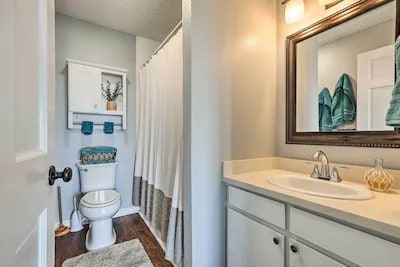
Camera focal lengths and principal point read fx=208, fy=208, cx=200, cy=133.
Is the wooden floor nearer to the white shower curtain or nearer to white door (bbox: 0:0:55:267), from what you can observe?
the white shower curtain

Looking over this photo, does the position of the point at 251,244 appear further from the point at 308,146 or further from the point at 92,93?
the point at 92,93

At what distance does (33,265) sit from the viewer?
0.60 m

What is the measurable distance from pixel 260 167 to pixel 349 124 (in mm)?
643

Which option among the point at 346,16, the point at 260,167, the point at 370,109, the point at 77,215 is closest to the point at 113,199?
the point at 77,215

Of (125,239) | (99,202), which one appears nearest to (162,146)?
(99,202)

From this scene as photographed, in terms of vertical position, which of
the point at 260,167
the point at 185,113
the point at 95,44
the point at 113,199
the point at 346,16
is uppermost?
the point at 95,44

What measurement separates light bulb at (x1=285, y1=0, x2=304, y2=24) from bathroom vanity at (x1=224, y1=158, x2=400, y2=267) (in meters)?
1.04

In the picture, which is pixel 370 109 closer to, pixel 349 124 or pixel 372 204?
pixel 349 124

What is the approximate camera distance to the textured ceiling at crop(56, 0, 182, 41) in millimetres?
2098

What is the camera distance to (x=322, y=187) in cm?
122

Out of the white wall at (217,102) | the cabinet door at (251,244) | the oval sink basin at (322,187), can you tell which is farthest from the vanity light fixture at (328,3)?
the cabinet door at (251,244)

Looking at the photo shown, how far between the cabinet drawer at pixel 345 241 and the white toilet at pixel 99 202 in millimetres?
1637

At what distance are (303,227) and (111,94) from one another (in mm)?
2464

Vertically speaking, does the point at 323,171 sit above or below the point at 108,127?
below
